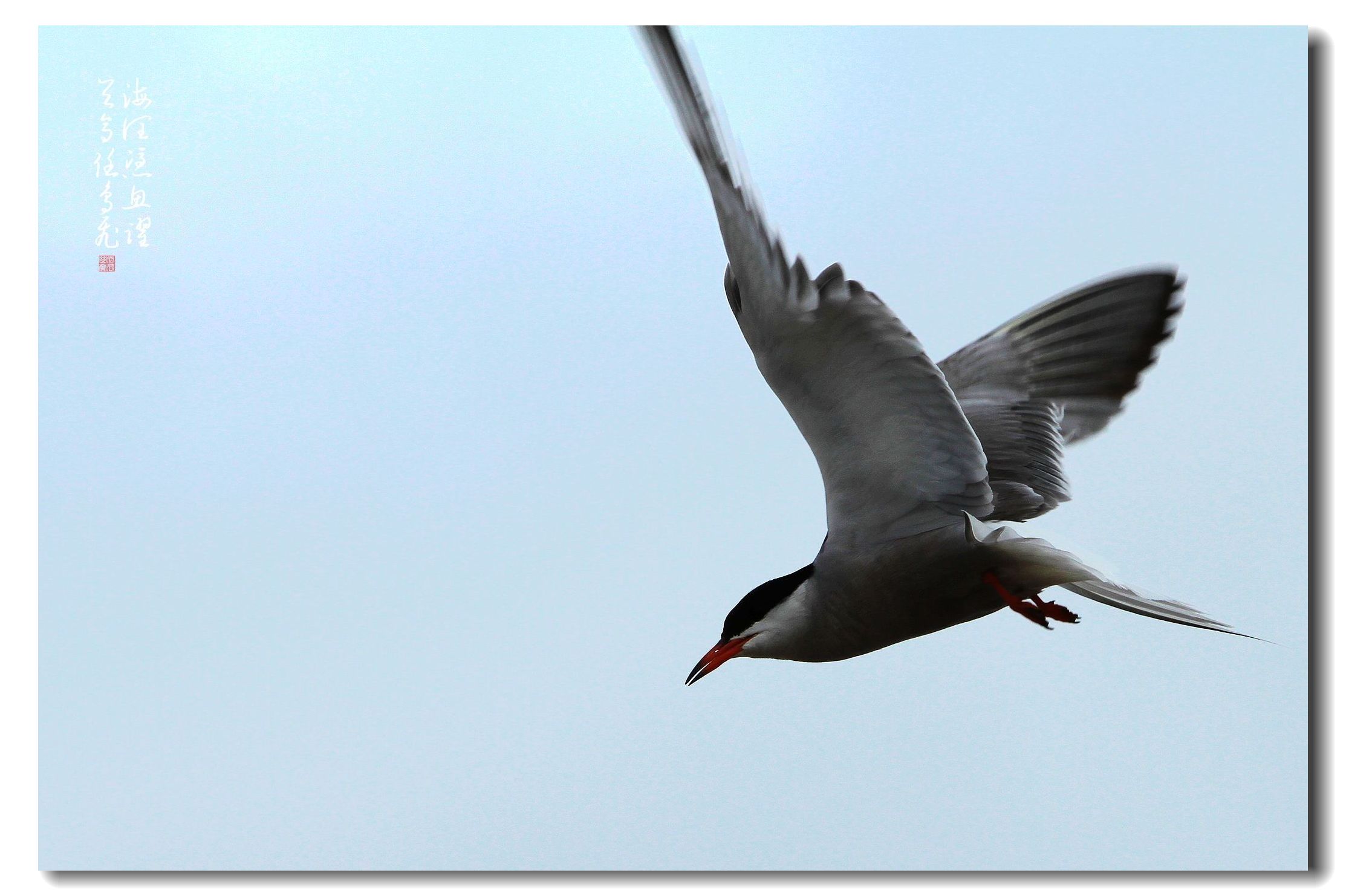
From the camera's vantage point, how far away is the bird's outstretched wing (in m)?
2.50

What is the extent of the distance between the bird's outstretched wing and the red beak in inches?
27.7

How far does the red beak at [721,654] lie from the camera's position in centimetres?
223

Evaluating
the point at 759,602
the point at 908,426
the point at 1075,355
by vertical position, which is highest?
Answer: the point at 1075,355

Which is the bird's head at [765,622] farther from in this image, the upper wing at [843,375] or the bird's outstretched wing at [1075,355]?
the bird's outstretched wing at [1075,355]

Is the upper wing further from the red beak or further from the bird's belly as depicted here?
the red beak

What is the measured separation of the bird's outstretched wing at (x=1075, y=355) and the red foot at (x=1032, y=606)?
1.31 ft

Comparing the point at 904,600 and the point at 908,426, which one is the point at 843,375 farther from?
the point at 904,600

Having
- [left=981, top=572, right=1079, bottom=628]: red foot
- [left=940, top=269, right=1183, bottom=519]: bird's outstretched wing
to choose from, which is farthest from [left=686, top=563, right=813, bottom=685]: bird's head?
[left=940, top=269, right=1183, bottom=519]: bird's outstretched wing

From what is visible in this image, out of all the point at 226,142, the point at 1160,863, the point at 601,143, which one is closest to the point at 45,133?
the point at 226,142

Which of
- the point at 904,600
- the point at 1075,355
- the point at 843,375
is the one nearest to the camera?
the point at 843,375

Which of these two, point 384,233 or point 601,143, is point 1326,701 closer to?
point 601,143

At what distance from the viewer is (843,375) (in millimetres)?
1972

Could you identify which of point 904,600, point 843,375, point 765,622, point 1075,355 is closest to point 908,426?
point 843,375

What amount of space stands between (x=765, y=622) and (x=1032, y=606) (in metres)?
0.49
